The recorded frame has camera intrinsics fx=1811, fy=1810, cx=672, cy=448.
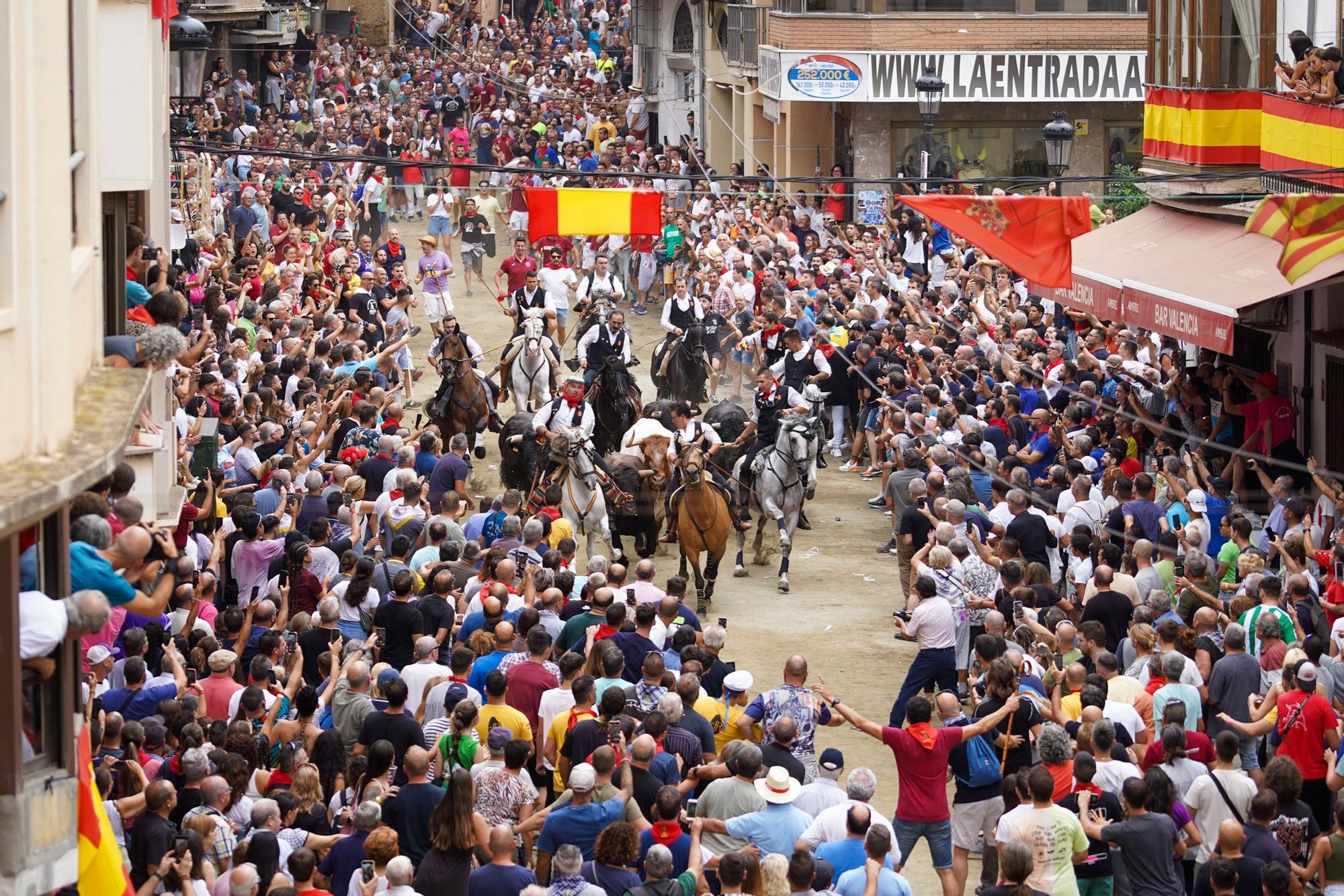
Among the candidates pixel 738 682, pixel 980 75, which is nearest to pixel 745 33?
pixel 980 75

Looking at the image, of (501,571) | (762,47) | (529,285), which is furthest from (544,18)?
(501,571)

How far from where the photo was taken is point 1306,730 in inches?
386

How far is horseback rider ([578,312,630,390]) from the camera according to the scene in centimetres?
1925

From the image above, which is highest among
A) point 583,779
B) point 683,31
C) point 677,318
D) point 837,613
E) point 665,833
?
point 683,31

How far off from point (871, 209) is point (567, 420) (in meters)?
13.8

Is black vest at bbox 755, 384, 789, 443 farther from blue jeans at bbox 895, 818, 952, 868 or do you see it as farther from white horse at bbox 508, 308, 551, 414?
blue jeans at bbox 895, 818, 952, 868

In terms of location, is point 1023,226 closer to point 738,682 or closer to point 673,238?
point 738,682

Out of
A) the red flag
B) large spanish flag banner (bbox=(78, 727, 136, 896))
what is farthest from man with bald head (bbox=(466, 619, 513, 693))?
the red flag

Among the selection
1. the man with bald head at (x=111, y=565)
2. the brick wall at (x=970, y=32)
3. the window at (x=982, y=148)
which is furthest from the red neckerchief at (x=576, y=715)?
the window at (x=982, y=148)

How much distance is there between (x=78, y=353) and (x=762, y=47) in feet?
94.8

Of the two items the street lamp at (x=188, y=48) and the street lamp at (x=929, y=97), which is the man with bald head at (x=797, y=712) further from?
the street lamp at (x=929, y=97)

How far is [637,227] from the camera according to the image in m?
18.1

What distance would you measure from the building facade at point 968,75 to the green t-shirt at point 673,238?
3.78m

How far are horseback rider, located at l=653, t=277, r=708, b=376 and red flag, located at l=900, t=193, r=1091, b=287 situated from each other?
247 inches
